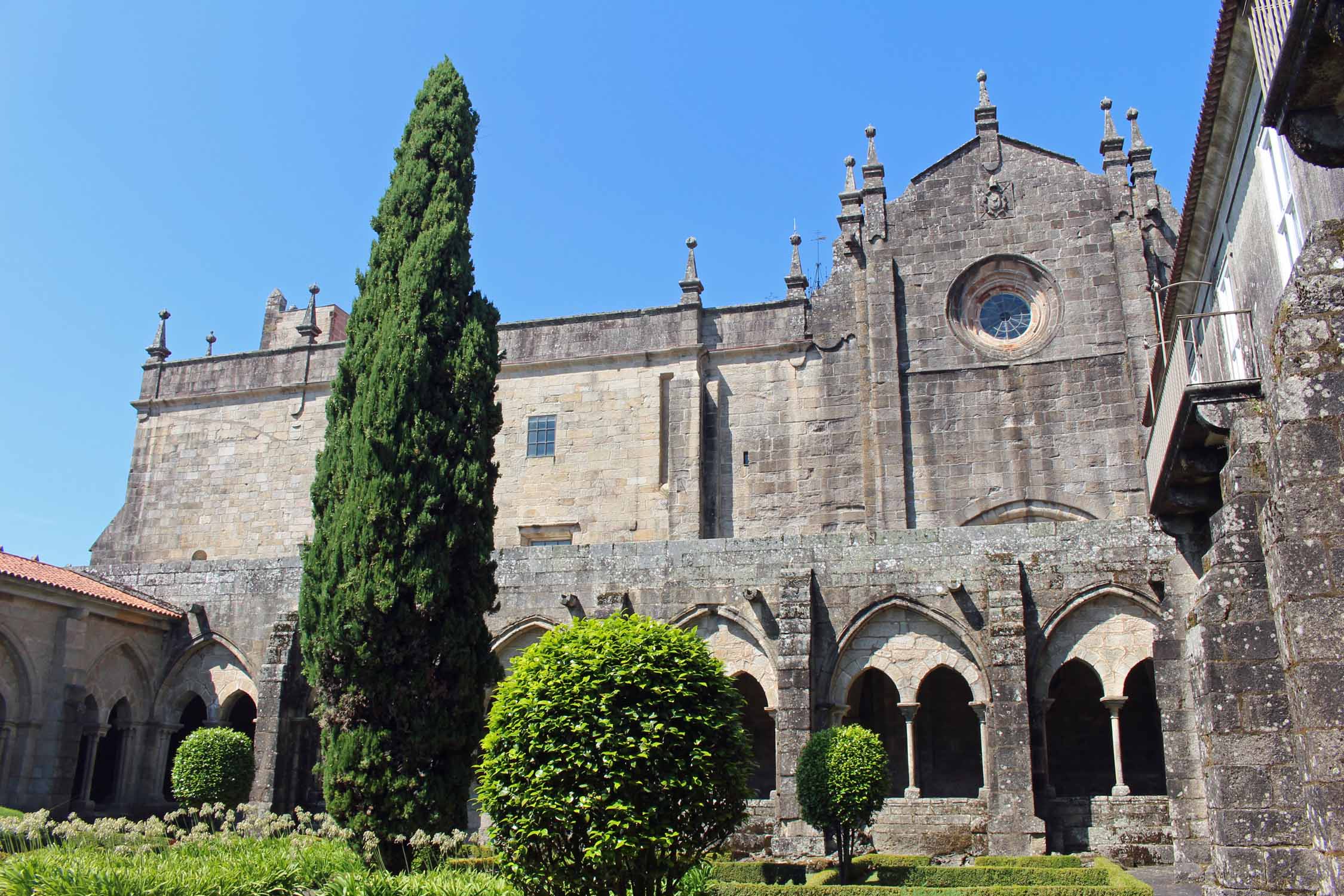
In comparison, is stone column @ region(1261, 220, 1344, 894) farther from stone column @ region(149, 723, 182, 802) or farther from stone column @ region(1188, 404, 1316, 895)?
stone column @ region(149, 723, 182, 802)

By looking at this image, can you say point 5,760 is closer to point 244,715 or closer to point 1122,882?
point 244,715

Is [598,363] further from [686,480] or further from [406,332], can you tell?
[406,332]

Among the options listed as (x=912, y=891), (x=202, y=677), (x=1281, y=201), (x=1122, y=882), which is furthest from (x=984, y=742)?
(x=202, y=677)

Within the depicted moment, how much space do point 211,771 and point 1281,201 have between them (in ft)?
51.3

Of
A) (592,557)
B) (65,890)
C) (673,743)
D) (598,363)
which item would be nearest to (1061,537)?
(592,557)

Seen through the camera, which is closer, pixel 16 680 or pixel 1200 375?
pixel 1200 375

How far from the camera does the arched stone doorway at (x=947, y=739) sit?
711 inches

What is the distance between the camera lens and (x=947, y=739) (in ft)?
60.3

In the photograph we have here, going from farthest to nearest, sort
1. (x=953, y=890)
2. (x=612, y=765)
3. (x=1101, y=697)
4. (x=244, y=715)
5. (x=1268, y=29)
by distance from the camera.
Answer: (x=244, y=715)
(x=1101, y=697)
(x=953, y=890)
(x=612, y=765)
(x=1268, y=29)

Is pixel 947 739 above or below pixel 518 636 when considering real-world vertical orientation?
below

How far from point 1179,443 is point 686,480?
1269 cm

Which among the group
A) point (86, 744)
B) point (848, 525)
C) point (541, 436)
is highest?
point (541, 436)

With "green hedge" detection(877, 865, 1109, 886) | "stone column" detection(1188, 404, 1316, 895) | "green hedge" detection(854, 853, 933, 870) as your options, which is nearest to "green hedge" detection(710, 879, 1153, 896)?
"green hedge" detection(877, 865, 1109, 886)

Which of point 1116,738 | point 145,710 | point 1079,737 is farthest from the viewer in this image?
point 145,710
